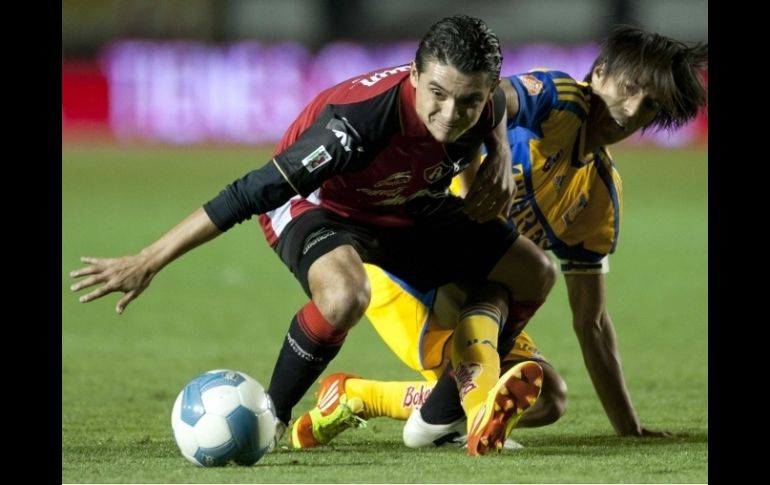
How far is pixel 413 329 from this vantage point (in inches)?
212

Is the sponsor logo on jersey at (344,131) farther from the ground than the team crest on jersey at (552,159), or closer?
farther from the ground

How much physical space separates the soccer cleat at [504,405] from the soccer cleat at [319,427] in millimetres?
714

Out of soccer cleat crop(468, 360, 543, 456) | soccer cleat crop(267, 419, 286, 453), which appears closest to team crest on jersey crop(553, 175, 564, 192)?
soccer cleat crop(468, 360, 543, 456)

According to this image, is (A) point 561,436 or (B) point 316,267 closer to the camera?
(B) point 316,267

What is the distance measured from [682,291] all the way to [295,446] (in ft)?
19.6

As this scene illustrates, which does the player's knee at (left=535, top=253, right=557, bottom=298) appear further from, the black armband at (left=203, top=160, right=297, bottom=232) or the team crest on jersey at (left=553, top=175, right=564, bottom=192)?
the black armband at (left=203, top=160, right=297, bottom=232)

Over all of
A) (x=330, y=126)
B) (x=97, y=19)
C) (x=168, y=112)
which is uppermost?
(x=330, y=126)

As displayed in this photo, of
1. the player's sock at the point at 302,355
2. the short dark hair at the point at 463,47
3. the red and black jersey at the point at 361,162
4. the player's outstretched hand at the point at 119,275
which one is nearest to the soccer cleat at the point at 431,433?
the player's sock at the point at 302,355

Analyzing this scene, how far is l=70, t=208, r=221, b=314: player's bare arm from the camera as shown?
428 cm

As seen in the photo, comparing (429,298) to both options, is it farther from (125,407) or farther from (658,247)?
(658,247)

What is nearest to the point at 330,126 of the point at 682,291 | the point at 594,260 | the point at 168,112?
the point at 594,260

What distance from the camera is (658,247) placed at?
1306 centimetres

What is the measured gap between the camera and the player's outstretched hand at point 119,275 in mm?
4270

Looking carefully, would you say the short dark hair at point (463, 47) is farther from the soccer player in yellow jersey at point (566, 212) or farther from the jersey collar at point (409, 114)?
the soccer player in yellow jersey at point (566, 212)
